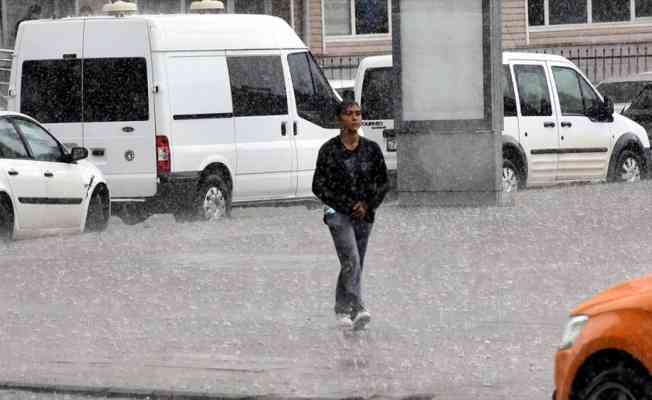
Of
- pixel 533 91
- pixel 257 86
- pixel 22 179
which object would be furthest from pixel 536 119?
pixel 22 179

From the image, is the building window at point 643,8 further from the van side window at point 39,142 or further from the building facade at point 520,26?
the van side window at point 39,142

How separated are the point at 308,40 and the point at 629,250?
26.0 meters

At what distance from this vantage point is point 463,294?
13453mm

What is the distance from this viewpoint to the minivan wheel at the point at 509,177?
75.0ft

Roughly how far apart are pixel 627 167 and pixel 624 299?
17.8 m

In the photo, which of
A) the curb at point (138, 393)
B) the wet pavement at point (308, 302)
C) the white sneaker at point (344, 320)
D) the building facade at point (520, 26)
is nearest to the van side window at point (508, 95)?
the wet pavement at point (308, 302)

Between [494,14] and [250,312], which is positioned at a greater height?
[494,14]

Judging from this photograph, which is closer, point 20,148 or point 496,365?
point 496,365

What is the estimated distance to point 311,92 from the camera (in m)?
22.1

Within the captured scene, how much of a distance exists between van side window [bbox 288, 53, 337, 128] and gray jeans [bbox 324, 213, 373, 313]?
9.88 m

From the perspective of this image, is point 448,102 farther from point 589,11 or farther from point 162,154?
point 589,11

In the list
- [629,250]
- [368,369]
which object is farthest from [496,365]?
[629,250]

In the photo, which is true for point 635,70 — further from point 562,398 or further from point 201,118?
point 562,398

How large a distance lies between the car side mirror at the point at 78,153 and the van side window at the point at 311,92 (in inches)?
139
